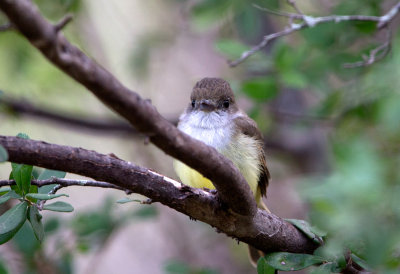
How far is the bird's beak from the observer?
4.37 m

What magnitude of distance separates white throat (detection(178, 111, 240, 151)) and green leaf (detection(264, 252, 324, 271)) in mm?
1181

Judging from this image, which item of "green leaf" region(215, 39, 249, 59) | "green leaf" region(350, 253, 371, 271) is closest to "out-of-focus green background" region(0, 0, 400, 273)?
"green leaf" region(215, 39, 249, 59)

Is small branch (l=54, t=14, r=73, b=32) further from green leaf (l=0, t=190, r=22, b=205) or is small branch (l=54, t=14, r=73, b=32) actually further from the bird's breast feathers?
the bird's breast feathers

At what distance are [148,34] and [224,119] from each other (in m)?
2.87

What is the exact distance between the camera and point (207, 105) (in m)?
4.39

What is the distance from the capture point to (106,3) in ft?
27.5

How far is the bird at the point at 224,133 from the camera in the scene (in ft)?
13.1

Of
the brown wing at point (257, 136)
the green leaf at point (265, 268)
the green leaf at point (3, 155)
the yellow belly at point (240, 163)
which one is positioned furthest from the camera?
the brown wing at point (257, 136)

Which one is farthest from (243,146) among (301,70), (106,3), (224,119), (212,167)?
(106,3)

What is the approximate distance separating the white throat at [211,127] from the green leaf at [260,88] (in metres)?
0.28

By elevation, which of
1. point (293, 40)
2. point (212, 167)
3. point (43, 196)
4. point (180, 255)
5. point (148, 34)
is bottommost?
point (43, 196)

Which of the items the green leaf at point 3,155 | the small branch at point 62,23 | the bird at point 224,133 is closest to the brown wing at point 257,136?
the bird at point 224,133

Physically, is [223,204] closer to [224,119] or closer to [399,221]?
[399,221]

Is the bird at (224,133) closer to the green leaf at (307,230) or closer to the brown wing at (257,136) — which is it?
the brown wing at (257,136)
